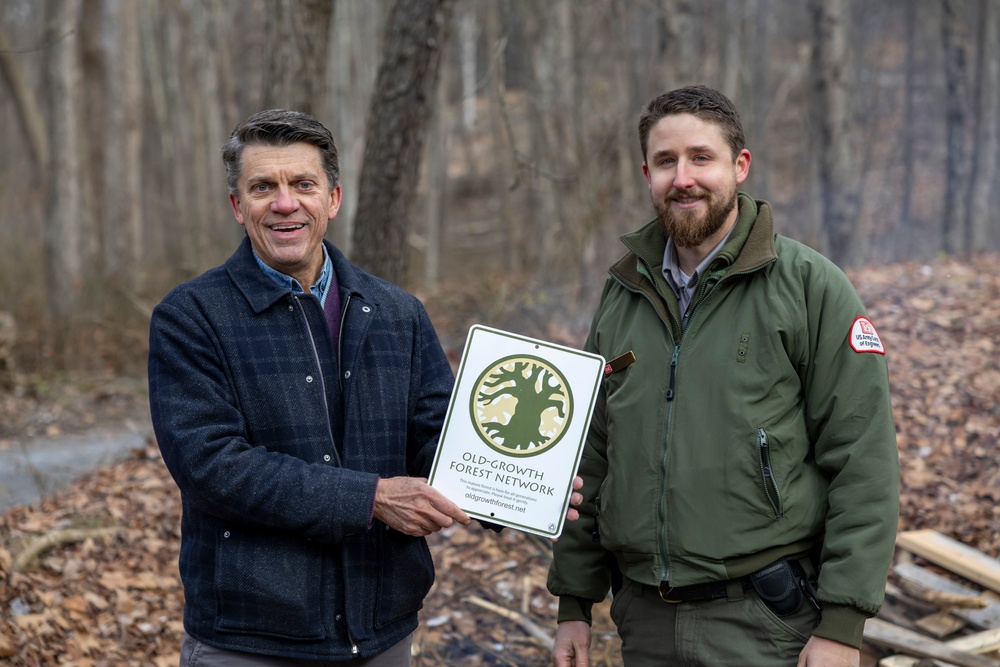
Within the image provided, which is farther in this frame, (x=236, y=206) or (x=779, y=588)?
(x=236, y=206)

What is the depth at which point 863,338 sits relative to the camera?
9.73 ft

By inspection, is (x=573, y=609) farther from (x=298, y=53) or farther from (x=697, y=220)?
(x=298, y=53)

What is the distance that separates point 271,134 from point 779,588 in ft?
7.13

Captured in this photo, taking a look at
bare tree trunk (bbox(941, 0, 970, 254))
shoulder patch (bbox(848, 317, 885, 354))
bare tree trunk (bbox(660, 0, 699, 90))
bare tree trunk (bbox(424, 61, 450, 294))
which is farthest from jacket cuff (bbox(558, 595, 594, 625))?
bare tree trunk (bbox(424, 61, 450, 294))

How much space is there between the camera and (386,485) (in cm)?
294

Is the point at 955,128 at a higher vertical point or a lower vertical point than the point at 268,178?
higher

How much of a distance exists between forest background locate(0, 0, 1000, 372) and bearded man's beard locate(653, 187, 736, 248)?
3315mm

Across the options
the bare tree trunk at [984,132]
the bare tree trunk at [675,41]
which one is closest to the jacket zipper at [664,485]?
the bare tree trunk at [675,41]

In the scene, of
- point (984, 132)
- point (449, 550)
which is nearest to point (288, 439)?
point (449, 550)

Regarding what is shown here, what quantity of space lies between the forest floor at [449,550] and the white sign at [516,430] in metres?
2.34

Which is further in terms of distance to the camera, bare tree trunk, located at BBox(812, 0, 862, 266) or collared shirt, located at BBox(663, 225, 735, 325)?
bare tree trunk, located at BBox(812, 0, 862, 266)

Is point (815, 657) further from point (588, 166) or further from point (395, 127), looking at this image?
point (588, 166)

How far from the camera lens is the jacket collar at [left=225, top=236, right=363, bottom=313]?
3000mm

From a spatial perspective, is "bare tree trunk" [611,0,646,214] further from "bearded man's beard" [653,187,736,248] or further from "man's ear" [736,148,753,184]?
"bearded man's beard" [653,187,736,248]
